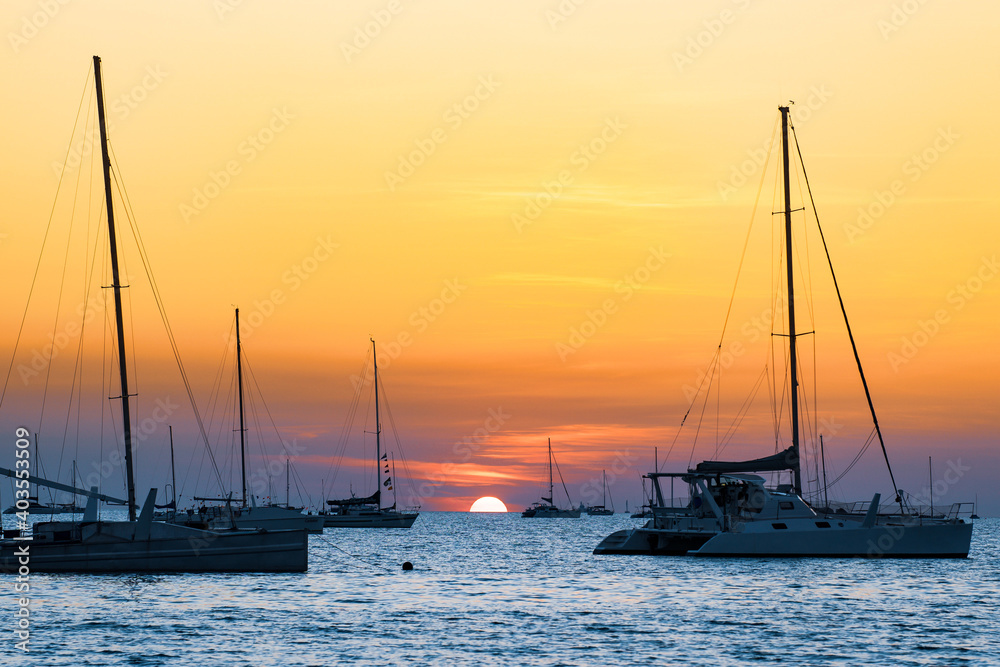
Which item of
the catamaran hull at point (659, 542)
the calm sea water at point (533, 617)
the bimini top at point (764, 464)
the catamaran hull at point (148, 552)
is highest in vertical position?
the bimini top at point (764, 464)

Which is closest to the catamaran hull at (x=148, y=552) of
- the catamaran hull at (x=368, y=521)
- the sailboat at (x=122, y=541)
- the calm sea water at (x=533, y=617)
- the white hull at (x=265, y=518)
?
the sailboat at (x=122, y=541)

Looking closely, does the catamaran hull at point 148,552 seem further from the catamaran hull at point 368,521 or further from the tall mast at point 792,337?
the catamaran hull at point 368,521

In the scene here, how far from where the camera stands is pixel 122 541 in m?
50.7

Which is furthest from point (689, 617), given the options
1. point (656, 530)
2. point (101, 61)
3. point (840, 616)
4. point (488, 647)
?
point (101, 61)

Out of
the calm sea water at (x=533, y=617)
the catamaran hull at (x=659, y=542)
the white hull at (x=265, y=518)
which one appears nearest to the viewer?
the calm sea water at (x=533, y=617)

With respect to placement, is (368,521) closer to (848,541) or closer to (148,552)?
(848,541)

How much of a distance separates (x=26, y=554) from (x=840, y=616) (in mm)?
33390

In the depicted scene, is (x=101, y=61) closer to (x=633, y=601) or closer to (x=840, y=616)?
(x=633, y=601)

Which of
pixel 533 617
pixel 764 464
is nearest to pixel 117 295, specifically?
pixel 533 617

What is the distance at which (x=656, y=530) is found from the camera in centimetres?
7050

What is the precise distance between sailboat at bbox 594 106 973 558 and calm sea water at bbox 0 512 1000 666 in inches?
51.9

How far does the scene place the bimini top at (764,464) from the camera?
66.4 metres

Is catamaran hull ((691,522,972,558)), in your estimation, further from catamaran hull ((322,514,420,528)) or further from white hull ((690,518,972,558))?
catamaran hull ((322,514,420,528))

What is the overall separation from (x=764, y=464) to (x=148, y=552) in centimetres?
3359
